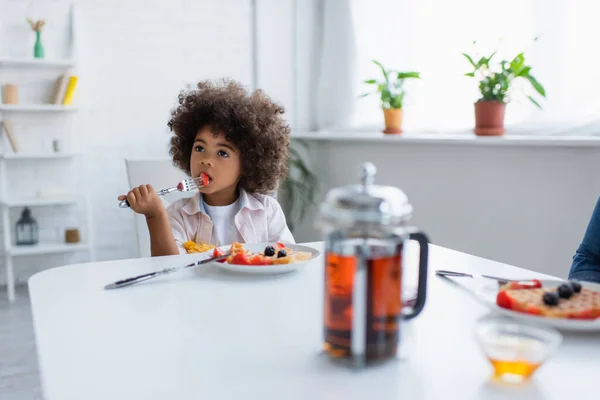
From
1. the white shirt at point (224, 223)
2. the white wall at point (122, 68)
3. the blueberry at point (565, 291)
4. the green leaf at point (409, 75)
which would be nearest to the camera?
the blueberry at point (565, 291)

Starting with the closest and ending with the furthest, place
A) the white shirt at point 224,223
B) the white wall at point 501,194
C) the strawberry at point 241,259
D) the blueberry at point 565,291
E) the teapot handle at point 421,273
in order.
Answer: the teapot handle at point 421,273
the blueberry at point 565,291
the strawberry at point 241,259
the white shirt at point 224,223
the white wall at point 501,194

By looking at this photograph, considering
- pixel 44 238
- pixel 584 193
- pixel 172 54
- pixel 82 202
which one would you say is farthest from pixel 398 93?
pixel 44 238

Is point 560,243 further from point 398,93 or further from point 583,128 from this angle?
point 398,93

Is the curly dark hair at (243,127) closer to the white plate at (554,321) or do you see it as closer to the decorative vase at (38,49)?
the white plate at (554,321)

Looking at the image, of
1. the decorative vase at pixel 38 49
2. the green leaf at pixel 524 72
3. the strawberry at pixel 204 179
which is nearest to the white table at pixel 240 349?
the strawberry at pixel 204 179

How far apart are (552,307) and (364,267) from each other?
33 cm


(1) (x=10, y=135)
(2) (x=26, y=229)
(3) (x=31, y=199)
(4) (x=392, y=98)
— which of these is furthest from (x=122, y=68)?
(4) (x=392, y=98)

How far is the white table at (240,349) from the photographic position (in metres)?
0.58

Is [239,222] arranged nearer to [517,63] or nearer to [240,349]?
[240,349]

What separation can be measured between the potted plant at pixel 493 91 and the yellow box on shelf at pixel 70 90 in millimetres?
2164

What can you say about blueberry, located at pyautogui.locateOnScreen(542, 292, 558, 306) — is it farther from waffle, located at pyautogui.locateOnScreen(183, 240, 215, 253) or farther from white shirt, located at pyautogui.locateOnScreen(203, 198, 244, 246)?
white shirt, located at pyautogui.locateOnScreen(203, 198, 244, 246)

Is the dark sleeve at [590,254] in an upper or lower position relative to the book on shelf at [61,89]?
lower

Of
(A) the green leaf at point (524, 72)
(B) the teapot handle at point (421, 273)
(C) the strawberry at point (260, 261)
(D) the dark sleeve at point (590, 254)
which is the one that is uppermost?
(A) the green leaf at point (524, 72)

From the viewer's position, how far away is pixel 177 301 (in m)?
0.89
